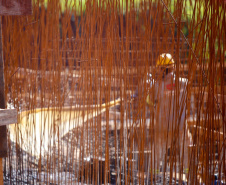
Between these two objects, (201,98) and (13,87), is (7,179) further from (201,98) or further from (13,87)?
(201,98)

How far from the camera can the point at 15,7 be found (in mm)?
1042

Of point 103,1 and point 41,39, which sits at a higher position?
point 103,1

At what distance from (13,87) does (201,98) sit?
0.98 meters

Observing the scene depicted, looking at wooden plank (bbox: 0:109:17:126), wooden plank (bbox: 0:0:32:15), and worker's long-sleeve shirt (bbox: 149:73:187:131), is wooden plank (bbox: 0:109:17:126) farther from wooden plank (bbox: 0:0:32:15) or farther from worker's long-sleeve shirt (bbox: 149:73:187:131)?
worker's long-sleeve shirt (bbox: 149:73:187:131)

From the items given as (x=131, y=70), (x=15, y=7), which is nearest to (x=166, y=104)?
(x=131, y=70)

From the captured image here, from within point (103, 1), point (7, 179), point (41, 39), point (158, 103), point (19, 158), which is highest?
point (103, 1)

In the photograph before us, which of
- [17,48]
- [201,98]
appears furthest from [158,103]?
[17,48]

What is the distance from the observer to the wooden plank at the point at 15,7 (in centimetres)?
101

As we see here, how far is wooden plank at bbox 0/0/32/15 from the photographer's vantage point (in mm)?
1009

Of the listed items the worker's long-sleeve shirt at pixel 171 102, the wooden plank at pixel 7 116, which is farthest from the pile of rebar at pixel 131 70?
the wooden plank at pixel 7 116

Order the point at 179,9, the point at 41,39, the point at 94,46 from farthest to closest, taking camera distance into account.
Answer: the point at 41,39
the point at 94,46
the point at 179,9

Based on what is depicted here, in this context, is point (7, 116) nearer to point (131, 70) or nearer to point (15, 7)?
point (15, 7)

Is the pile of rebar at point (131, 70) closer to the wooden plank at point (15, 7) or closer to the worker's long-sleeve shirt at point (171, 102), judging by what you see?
the worker's long-sleeve shirt at point (171, 102)

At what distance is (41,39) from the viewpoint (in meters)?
1.57
